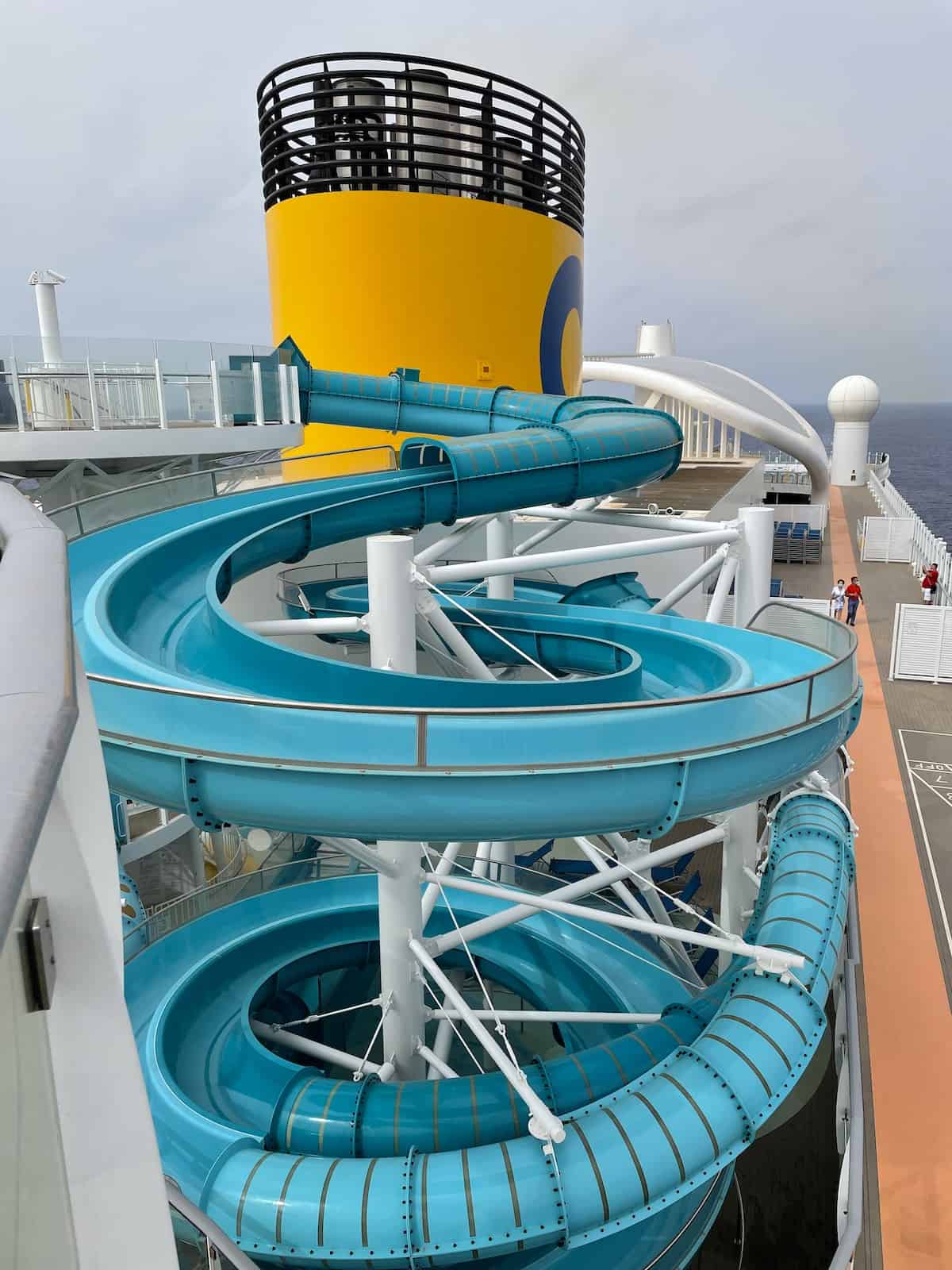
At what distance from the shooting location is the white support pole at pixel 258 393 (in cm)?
1263

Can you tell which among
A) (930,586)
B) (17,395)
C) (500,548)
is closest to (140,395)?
(17,395)

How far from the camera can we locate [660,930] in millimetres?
6520

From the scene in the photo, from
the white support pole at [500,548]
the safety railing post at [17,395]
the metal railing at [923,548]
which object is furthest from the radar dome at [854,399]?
the safety railing post at [17,395]

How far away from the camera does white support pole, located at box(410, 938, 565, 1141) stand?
5.19 m

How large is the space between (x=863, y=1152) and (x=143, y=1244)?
771 centimetres

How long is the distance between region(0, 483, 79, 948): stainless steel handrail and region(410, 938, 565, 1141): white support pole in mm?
4771

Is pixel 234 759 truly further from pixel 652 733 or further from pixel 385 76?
pixel 385 76

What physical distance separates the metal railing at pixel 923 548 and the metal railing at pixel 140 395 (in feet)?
54.1

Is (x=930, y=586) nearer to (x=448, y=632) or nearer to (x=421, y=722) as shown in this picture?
(x=448, y=632)

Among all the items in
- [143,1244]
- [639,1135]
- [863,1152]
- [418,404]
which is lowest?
[863,1152]

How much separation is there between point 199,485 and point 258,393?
2.73 meters

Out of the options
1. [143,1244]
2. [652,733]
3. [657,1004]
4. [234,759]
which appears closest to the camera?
[143,1244]

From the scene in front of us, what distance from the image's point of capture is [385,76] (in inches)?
516

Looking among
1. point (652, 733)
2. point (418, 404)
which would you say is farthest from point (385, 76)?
point (652, 733)
